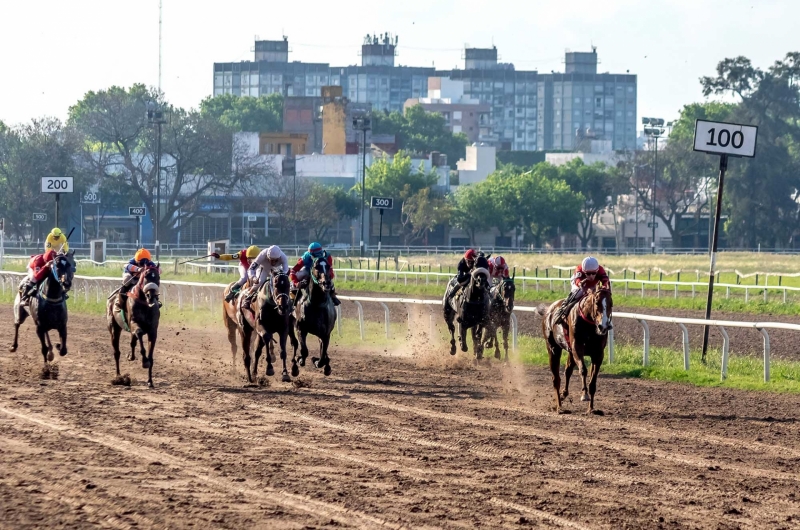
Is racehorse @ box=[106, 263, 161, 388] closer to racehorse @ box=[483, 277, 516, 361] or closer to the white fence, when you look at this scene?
the white fence

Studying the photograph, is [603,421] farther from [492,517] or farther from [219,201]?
[219,201]

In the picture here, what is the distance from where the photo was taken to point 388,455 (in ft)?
32.3

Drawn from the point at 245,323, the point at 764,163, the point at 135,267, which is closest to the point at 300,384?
the point at 245,323

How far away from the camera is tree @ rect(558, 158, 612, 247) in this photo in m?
91.9

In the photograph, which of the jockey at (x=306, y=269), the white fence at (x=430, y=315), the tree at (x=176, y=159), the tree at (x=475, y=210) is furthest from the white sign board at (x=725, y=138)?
the tree at (x=475, y=210)

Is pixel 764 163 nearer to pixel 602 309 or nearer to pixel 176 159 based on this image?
pixel 176 159

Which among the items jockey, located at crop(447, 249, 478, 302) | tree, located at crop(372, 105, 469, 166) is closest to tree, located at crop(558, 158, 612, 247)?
tree, located at crop(372, 105, 469, 166)

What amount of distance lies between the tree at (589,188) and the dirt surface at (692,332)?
205 feet

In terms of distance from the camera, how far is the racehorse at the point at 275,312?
Answer: 14.9 meters

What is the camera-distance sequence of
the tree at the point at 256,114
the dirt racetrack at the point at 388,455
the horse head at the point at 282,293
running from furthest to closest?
the tree at the point at 256,114
the horse head at the point at 282,293
the dirt racetrack at the point at 388,455

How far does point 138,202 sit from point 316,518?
230 feet

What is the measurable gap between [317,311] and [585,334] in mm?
4237

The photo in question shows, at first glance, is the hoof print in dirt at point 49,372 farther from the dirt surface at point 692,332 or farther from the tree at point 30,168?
the tree at point 30,168

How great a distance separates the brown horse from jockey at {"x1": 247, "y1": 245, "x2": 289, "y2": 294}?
3630 millimetres
